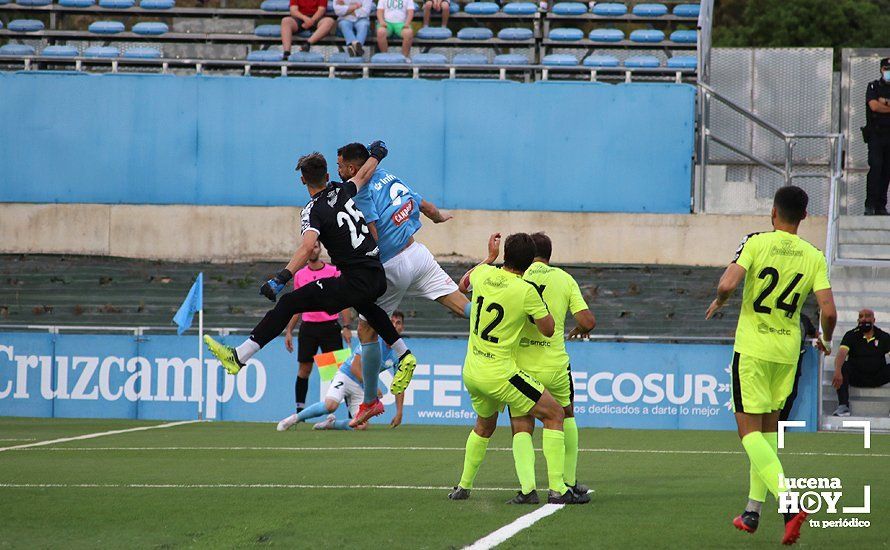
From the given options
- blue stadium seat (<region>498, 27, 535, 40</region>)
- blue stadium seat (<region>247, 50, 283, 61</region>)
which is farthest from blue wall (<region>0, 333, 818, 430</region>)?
blue stadium seat (<region>498, 27, 535, 40</region>)

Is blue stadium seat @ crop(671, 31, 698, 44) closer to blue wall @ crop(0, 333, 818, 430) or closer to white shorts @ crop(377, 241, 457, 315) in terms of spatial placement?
blue wall @ crop(0, 333, 818, 430)

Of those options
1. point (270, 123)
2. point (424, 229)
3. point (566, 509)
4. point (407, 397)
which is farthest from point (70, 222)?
point (566, 509)

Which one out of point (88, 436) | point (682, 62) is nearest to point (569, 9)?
point (682, 62)

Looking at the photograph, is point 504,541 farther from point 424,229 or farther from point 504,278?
point 424,229

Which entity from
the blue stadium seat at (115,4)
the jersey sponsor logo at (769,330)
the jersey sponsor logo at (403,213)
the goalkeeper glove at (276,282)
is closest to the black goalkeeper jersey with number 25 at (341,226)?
the goalkeeper glove at (276,282)

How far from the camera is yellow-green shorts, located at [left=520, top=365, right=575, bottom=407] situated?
28.3 feet

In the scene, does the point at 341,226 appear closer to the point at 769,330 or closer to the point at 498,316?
the point at 498,316

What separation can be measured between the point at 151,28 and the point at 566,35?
839 cm

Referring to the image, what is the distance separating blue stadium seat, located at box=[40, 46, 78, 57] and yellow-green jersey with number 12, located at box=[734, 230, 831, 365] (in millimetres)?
20604

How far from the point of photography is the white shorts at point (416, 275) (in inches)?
408

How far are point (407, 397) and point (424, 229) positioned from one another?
617cm

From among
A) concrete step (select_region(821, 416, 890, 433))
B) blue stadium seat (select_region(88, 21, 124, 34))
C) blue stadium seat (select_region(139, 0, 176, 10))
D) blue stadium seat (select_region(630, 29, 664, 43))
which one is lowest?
concrete step (select_region(821, 416, 890, 433))

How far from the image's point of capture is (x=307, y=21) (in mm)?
24875

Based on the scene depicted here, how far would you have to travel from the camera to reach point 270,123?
2464 cm
